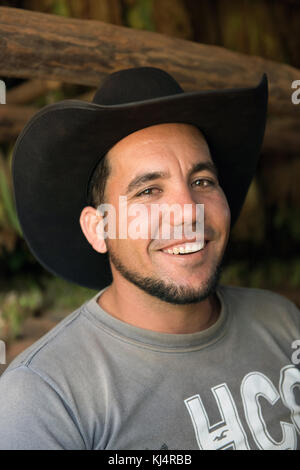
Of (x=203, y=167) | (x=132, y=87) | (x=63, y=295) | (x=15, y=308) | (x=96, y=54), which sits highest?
(x=96, y=54)

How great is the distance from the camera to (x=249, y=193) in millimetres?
4516

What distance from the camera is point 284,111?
7.76 feet

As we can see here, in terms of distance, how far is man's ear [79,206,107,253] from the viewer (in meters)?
1.56

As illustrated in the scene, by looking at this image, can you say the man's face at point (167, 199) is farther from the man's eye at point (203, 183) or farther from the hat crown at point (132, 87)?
the hat crown at point (132, 87)

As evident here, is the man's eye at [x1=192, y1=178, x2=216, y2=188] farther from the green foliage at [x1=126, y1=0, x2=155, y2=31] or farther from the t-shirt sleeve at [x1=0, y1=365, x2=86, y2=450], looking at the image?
the green foliage at [x1=126, y1=0, x2=155, y2=31]

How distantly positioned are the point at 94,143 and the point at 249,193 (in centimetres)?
328

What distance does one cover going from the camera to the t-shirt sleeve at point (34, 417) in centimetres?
110

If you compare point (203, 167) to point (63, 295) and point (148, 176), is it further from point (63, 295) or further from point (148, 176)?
point (63, 295)

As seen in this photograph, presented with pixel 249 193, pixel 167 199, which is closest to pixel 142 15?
pixel 249 193
